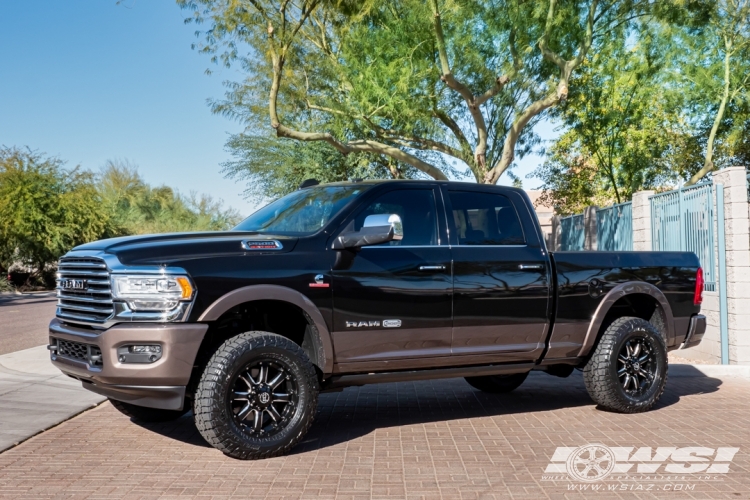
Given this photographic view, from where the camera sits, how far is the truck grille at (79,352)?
6316mm

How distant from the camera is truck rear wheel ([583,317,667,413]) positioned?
8102 mm

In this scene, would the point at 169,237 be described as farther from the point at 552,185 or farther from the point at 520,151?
the point at 552,185

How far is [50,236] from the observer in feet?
124

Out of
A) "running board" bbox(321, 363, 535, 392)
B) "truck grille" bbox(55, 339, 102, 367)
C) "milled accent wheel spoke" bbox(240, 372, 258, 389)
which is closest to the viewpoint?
"truck grille" bbox(55, 339, 102, 367)

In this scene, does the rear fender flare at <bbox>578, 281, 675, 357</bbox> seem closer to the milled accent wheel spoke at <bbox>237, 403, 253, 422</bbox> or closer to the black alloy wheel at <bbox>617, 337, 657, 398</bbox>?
the black alloy wheel at <bbox>617, 337, 657, 398</bbox>

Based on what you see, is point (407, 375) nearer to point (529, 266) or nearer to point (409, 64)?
point (529, 266)

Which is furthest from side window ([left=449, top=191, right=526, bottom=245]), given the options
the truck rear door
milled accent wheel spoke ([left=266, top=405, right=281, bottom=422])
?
milled accent wheel spoke ([left=266, top=405, right=281, bottom=422])

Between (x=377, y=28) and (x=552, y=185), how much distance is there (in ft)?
45.1

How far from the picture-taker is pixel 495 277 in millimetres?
7578

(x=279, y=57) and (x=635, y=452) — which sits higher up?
(x=279, y=57)

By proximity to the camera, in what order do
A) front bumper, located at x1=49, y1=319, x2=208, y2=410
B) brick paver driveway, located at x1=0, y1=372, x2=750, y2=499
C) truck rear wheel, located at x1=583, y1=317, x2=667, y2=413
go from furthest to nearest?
truck rear wheel, located at x1=583, y1=317, x2=667, y2=413 < front bumper, located at x1=49, y1=319, x2=208, y2=410 < brick paver driveway, located at x1=0, y1=372, x2=750, y2=499

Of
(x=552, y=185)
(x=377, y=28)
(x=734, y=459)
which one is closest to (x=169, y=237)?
(x=734, y=459)

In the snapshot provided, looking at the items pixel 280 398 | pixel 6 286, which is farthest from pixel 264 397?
pixel 6 286

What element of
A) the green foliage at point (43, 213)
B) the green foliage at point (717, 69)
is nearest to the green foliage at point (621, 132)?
the green foliage at point (717, 69)
